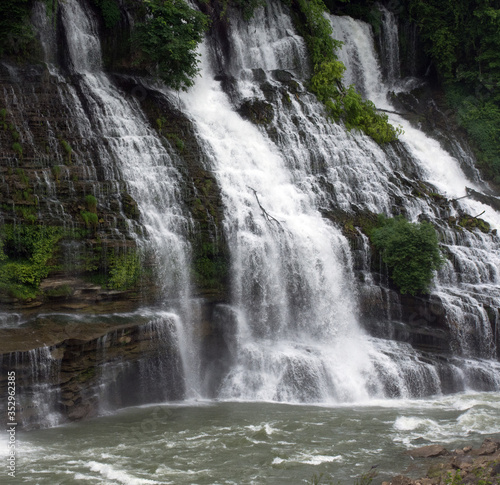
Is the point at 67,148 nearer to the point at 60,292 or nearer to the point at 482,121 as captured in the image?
the point at 60,292

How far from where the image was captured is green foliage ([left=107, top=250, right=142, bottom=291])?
53.0 ft

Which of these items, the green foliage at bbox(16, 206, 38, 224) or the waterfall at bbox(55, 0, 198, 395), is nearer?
the green foliage at bbox(16, 206, 38, 224)

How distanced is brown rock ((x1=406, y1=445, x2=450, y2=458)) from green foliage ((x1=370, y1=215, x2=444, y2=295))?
808 centimetres

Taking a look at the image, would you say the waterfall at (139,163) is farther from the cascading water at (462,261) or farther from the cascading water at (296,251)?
the cascading water at (462,261)

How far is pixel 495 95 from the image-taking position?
99.9 feet

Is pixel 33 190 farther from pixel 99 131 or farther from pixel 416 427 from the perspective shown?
pixel 416 427

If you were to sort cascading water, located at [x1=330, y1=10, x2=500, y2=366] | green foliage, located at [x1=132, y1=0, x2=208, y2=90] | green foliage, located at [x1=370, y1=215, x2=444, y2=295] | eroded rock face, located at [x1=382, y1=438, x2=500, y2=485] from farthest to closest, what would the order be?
Answer: 1. green foliage, located at [x1=132, y1=0, x2=208, y2=90]
2. green foliage, located at [x1=370, y1=215, x2=444, y2=295]
3. cascading water, located at [x1=330, y1=10, x2=500, y2=366]
4. eroded rock face, located at [x1=382, y1=438, x2=500, y2=485]

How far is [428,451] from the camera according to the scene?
37.1 ft

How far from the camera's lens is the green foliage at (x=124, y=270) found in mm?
16156

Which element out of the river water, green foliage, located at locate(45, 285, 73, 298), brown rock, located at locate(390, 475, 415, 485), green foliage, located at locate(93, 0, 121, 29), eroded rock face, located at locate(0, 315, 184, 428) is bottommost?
brown rock, located at locate(390, 475, 415, 485)

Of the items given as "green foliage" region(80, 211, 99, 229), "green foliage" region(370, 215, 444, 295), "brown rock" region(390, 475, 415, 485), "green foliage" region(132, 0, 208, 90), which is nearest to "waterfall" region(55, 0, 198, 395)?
"green foliage" region(80, 211, 99, 229)

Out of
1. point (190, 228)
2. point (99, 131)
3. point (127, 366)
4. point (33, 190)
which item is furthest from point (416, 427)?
point (99, 131)

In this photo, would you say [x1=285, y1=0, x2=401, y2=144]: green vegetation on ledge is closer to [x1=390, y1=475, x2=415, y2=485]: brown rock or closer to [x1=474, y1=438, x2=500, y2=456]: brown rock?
[x1=474, y1=438, x2=500, y2=456]: brown rock

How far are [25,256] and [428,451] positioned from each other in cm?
1106
